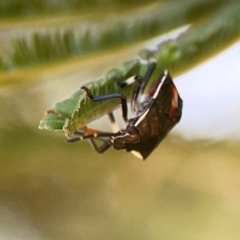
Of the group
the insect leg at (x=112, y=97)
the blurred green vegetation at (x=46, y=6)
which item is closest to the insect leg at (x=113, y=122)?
the insect leg at (x=112, y=97)

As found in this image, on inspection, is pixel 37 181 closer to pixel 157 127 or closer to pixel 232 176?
pixel 157 127

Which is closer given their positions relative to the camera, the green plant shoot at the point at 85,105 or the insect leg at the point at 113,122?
the green plant shoot at the point at 85,105

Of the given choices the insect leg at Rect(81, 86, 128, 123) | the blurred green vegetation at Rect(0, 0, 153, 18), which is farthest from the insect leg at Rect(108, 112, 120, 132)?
the blurred green vegetation at Rect(0, 0, 153, 18)

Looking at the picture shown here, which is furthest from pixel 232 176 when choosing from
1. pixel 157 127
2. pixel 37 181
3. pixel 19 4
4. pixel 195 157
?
pixel 19 4

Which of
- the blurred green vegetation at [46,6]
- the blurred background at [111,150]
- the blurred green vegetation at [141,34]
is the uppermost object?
the blurred green vegetation at [46,6]

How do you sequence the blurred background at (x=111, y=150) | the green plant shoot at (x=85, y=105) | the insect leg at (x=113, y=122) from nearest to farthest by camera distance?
the green plant shoot at (x=85, y=105) < the blurred background at (x=111, y=150) < the insect leg at (x=113, y=122)

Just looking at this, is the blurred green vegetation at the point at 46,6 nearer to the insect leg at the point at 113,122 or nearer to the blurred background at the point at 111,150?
the blurred background at the point at 111,150

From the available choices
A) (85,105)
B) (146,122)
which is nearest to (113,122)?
(146,122)

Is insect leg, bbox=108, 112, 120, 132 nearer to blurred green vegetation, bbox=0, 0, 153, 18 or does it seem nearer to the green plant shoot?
the green plant shoot
